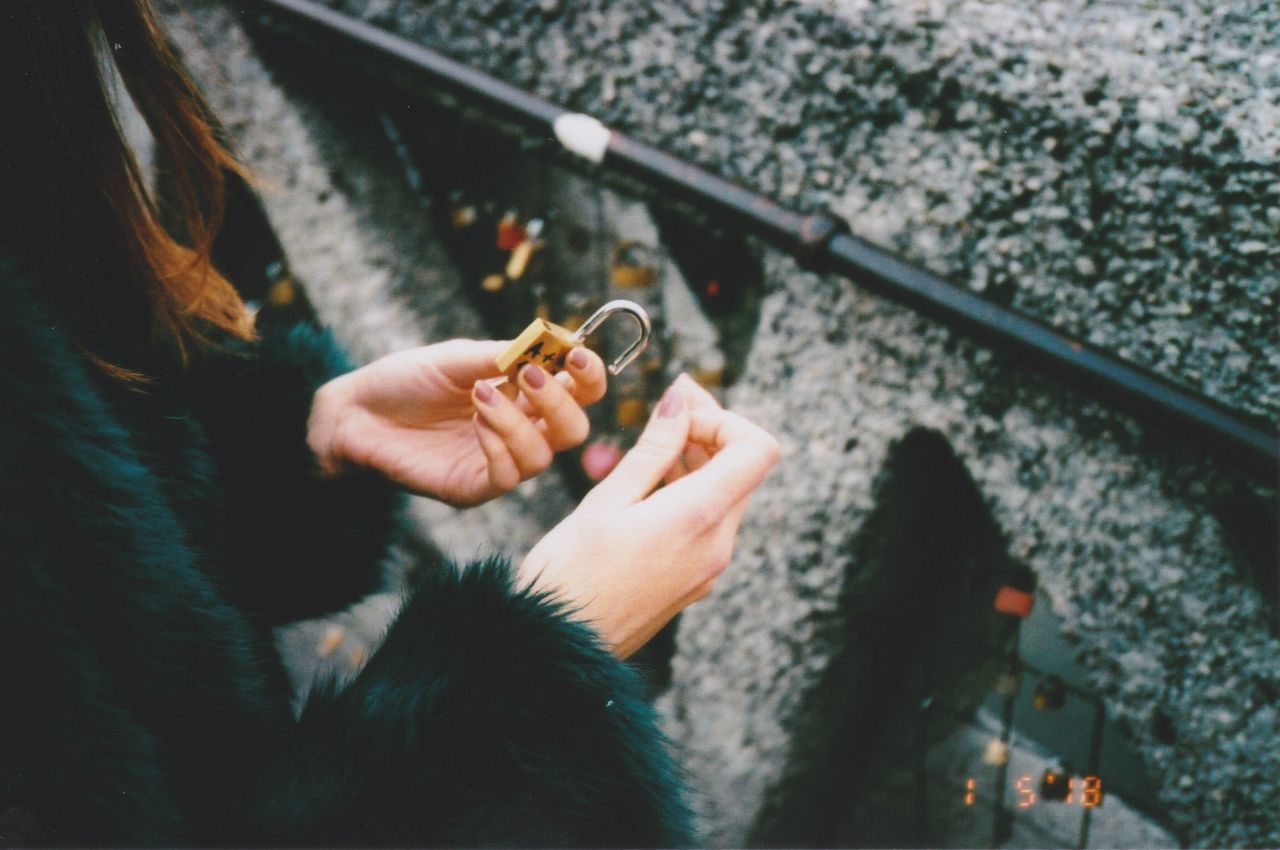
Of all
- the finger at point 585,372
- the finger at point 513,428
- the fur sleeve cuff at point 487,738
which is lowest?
the fur sleeve cuff at point 487,738

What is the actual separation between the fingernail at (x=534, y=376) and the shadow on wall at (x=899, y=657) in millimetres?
850

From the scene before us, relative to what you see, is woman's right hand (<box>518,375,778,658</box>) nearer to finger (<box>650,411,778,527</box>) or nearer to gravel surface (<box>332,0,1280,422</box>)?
finger (<box>650,411,778,527</box>)

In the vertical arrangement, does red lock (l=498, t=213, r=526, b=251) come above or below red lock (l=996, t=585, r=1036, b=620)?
above

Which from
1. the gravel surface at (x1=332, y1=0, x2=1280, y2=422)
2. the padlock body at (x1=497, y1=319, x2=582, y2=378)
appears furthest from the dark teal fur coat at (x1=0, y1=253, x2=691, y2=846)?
the gravel surface at (x1=332, y1=0, x2=1280, y2=422)

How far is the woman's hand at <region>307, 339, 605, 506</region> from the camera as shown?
1.23 m

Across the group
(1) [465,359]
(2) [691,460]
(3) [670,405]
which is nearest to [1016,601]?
(2) [691,460]

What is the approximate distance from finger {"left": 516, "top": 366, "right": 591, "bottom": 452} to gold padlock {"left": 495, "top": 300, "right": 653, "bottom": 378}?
0.03 meters

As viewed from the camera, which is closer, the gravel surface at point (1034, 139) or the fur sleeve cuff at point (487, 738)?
the fur sleeve cuff at point (487, 738)

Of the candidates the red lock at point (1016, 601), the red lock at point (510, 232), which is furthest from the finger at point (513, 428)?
the red lock at point (510, 232)

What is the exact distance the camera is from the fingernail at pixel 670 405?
1.26 metres

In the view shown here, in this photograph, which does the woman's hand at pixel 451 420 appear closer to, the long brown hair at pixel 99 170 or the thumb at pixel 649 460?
the thumb at pixel 649 460

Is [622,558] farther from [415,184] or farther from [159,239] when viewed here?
[415,184]

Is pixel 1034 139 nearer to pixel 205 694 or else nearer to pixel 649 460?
pixel 649 460

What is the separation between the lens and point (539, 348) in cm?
122
